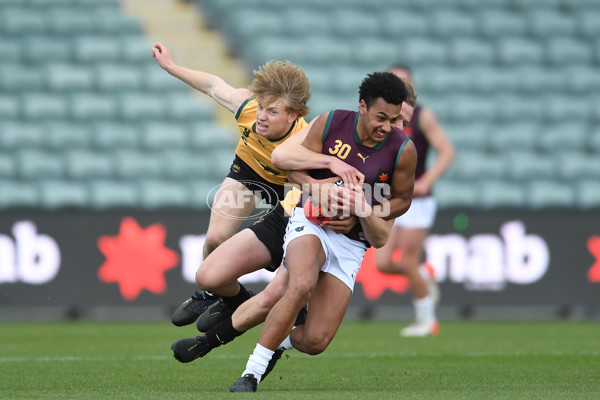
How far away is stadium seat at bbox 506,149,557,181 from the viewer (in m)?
13.2

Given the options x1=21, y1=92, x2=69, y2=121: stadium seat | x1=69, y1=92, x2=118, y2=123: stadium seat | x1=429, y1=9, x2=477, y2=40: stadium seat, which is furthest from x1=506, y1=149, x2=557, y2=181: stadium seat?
x1=21, y1=92, x2=69, y2=121: stadium seat

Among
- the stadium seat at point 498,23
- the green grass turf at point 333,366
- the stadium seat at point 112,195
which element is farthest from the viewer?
the stadium seat at point 498,23

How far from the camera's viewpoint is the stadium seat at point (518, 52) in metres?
14.9

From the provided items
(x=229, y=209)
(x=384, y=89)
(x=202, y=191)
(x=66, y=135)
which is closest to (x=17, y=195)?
(x=66, y=135)

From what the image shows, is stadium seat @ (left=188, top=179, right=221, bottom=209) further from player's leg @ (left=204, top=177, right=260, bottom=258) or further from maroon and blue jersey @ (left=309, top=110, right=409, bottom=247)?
maroon and blue jersey @ (left=309, top=110, right=409, bottom=247)

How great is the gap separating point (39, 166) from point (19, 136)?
68 cm

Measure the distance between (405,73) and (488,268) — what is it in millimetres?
2994

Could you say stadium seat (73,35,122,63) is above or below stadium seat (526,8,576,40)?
below

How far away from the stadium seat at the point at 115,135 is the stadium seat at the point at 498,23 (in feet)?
18.3

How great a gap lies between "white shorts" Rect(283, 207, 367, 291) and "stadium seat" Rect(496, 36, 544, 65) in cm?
986

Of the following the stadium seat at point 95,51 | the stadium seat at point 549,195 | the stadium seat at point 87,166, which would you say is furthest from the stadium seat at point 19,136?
the stadium seat at point 549,195

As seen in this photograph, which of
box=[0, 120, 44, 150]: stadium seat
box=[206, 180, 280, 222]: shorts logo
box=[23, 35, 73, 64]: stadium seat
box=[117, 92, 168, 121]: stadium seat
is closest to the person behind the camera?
box=[206, 180, 280, 222]: shorts logo

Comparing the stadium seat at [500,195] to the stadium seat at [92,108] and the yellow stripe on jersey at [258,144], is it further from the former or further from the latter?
the yellow stripe on jersey at [258,144]

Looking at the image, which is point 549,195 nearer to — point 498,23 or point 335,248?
point 498,23
